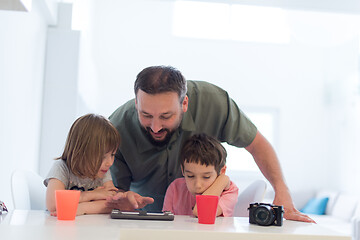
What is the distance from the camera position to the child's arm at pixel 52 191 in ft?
4.23

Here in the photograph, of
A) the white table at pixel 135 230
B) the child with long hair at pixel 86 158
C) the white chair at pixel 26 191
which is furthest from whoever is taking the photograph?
the white chair at pixel 26 191

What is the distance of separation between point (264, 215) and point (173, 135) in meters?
0.69

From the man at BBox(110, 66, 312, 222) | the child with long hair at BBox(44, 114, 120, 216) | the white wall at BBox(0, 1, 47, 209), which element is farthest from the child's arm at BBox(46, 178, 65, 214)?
the white wall at BBox(0, 1, 47, 209)

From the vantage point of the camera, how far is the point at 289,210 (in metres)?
1.47

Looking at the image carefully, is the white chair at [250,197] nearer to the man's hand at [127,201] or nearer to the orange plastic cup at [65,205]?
the man's hand at [127,201]

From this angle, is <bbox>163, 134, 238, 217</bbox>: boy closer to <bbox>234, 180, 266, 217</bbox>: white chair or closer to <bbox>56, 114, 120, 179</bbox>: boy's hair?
<bbox>234, 180, 266, 217</bbox>: white chair

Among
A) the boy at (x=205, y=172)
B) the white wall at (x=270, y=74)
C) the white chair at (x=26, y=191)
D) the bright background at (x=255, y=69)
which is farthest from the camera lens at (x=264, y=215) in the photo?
the white wall at (x=270, y=74)

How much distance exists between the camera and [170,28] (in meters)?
7.06

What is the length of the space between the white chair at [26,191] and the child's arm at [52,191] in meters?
0.19

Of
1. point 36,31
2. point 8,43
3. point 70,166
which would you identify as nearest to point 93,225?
point 70,166

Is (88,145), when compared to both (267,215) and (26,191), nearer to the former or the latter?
(26,191)

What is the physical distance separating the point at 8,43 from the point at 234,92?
518 cm

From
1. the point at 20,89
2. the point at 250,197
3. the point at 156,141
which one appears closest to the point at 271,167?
the point at 250,197

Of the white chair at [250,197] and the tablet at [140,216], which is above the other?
the tablet at [140,216]
